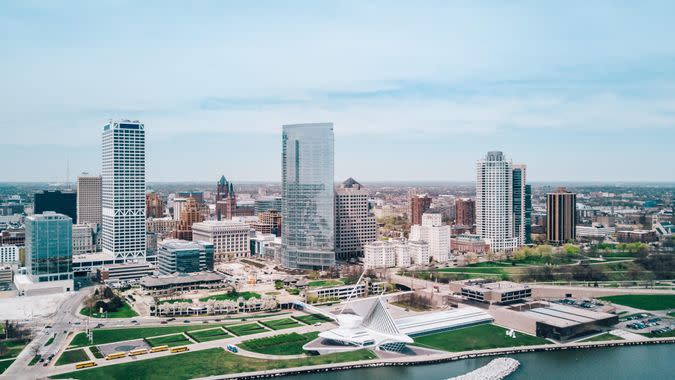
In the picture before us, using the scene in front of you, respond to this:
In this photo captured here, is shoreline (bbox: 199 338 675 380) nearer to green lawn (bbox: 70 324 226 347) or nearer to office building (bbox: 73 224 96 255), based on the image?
green lawn (bbox: 70 324 226 347)

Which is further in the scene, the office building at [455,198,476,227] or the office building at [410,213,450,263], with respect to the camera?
the office building at [455,198,476,227]

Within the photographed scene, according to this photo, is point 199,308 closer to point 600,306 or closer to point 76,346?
point 76,346

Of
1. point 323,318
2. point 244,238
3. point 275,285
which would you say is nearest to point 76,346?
point 323,318

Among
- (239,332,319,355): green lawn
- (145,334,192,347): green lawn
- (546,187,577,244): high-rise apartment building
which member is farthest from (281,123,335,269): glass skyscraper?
(546,187,577,244): high-rise apartment building

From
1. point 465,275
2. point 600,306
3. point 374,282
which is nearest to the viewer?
point 600,306

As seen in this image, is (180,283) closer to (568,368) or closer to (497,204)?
(568,368)

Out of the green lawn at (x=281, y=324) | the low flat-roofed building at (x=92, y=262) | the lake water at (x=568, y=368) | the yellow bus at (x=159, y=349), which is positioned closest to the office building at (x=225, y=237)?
the low flat-roofed building at (x=92, y=262)
